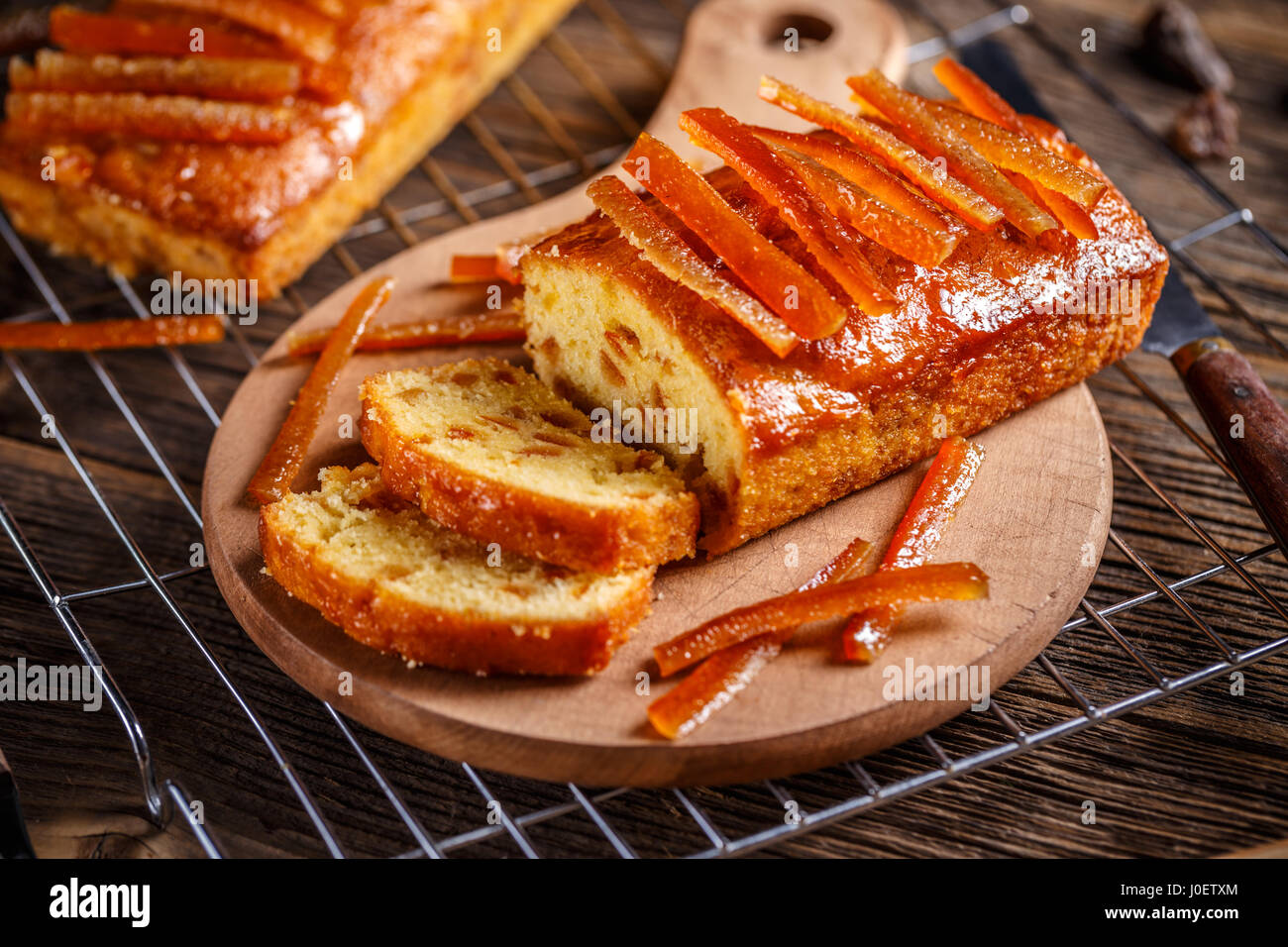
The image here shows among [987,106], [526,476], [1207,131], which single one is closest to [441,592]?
[526,476]

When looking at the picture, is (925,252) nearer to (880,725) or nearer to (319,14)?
(880,725)

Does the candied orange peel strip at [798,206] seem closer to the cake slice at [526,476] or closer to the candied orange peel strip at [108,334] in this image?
the cake slice at [526,476]

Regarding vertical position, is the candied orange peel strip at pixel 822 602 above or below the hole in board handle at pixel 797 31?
below

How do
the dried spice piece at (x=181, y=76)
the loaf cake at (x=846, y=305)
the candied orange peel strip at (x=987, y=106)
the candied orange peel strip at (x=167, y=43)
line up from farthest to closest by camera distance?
the candied orange peel strip at (x=167, y=43) → the dried spice piece at (x=181, y=76) → the candied orange peel strip at (x=987, y=106) → the loaf cake at (x=846, y=305)

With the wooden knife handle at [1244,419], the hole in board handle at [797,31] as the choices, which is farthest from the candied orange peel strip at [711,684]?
the hole in board handle at [797,31]

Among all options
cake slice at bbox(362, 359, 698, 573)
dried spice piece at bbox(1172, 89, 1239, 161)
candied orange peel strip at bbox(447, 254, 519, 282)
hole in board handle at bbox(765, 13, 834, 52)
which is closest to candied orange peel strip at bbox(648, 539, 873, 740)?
cake slice at bbox(362, 359, 698, 573)

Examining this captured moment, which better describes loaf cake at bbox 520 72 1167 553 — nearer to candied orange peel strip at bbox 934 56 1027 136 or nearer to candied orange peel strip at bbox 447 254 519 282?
candied orange peel strip at bbox 934 56 1027 136
